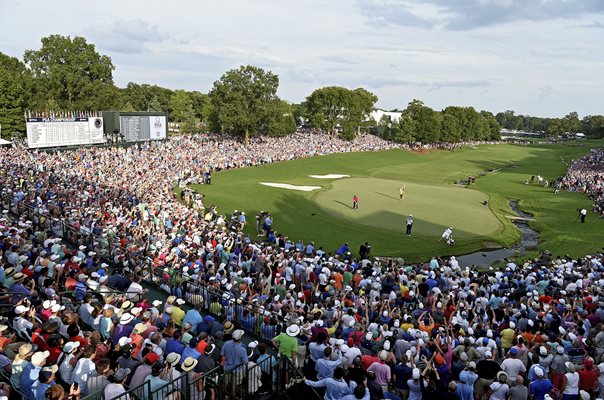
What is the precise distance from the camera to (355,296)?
588 inches

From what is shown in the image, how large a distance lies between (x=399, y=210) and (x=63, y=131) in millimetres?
32767

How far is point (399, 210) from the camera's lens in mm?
35406

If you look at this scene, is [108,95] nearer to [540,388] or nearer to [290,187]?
[290,187]

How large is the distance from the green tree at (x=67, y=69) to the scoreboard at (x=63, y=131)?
880 inches

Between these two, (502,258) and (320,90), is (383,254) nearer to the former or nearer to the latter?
(502,258)

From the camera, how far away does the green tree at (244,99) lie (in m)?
70.7

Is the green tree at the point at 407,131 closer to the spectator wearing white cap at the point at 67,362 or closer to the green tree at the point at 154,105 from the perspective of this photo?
the green tree at the point at 154,105

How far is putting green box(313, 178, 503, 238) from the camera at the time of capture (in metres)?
31.1

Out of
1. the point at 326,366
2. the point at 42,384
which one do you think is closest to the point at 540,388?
the point at 326,366

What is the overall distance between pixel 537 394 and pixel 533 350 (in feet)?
7.91

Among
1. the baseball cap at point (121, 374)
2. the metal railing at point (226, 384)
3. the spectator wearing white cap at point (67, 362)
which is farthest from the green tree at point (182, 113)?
the baseball cap at point (121, 374)

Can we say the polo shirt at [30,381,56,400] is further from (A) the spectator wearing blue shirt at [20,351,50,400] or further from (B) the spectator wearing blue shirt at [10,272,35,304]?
(B) the spectator wearing blue shirt at [10,272,35,304]

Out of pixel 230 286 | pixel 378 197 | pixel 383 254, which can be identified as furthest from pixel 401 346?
pixel 378 197

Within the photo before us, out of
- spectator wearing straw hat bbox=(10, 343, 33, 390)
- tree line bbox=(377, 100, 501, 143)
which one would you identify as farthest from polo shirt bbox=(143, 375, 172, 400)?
tree line bbox=(377, 100, 501, 143)
